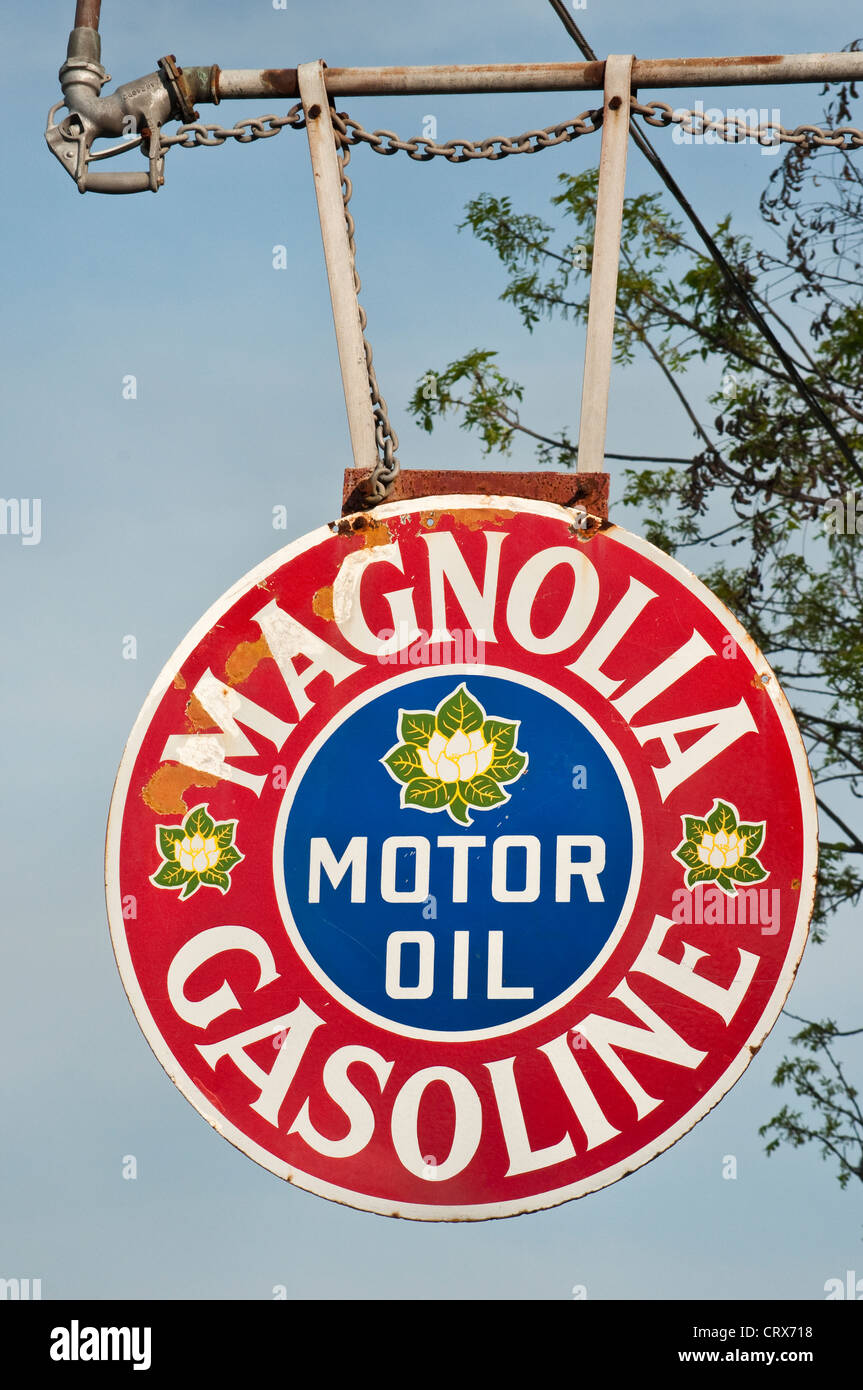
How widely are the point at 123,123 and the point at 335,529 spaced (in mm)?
1254

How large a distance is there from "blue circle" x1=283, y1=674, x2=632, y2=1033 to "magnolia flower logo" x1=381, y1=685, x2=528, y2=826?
2 centimetres

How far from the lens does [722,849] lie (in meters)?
3.52

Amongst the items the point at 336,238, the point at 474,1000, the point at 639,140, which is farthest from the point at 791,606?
the point at 474,1000

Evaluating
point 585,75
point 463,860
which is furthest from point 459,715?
point 585,75

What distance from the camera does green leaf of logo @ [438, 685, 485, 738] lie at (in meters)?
3.62

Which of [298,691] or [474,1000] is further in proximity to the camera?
[298,691]

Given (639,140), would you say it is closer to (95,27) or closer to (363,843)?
(95,27)

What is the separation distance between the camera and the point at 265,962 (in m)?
3.54

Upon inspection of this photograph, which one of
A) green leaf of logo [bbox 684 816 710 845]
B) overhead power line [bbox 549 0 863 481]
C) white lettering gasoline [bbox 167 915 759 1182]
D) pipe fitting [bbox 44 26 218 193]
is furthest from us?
overhead power line [bbox 549 0 863 481]

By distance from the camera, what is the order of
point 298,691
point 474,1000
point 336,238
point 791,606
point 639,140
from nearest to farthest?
1. point 474,1000
2. point 298,691
3. point 336,238
4. point 639,140
5. point 791,606

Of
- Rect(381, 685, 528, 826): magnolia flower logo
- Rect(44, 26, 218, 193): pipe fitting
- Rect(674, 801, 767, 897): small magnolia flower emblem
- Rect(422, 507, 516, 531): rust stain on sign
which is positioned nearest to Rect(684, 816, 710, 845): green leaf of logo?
Rect(674, 801, 767, 897): small magnolia flower emblem

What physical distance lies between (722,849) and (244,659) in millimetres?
1078

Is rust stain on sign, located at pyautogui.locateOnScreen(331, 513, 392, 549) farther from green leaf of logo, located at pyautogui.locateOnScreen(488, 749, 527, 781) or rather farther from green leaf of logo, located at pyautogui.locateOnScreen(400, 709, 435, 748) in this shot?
green leaf of logo, located at pyautogui.locateOnScreen(488, 749, 527, 781)

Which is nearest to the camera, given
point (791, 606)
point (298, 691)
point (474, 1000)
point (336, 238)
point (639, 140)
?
point (474, 1000)
